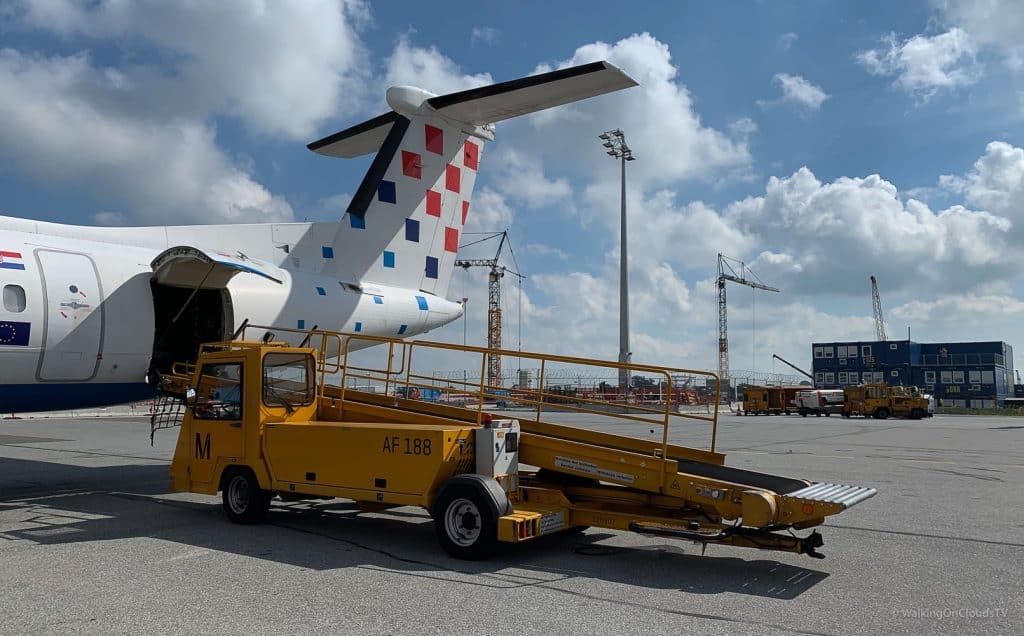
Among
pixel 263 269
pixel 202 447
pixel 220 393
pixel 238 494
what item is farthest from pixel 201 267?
pixel 238 494

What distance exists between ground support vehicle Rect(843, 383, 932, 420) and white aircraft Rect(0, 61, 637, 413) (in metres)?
40.1

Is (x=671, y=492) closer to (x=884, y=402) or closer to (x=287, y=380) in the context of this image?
(x=287, y=380)

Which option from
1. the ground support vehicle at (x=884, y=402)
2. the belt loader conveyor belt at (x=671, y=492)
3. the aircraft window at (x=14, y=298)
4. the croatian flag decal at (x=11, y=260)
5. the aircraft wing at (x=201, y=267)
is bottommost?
the belt loader conveyor belt at (x=671, y=492)

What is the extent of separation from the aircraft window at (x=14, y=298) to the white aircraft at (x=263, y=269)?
0.05ft

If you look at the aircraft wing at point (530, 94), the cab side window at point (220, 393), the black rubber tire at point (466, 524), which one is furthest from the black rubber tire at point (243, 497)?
the aircraft wing at point (530, 94)

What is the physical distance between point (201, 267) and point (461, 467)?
5716 mm

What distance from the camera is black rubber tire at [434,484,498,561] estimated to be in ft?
22.4

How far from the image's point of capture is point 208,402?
29.6 feet

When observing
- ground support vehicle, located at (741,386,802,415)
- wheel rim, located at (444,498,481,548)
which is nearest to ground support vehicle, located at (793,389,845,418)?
ground support vehicle, located at (741,386,802,415)

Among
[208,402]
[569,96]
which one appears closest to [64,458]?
[208,402]

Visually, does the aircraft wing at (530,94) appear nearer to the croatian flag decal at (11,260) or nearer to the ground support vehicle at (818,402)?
the croatian flag decal at (11,260)

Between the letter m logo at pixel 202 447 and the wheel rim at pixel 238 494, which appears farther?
the letter m logo at pixel 202 447

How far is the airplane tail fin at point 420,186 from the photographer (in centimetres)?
1304

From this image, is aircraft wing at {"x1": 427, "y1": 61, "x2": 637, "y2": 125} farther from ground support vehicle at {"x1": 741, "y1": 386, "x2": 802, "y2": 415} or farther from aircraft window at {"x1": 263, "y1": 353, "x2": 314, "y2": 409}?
ground support vehicle at {"x1": 741, "y1": 386, "x2": 802, "y2": 415}
